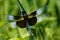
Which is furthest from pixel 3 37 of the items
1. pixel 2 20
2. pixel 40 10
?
pixel 40 10

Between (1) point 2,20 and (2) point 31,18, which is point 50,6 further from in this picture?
(1) point 2,20

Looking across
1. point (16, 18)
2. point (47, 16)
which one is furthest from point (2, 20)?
point (47, 16)

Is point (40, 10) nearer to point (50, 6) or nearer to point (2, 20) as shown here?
point (50, 6)

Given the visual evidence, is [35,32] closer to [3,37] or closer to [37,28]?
[37,28]

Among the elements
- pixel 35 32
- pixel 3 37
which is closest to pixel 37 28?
pixel 35 32
